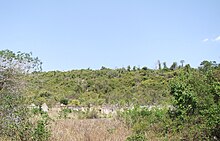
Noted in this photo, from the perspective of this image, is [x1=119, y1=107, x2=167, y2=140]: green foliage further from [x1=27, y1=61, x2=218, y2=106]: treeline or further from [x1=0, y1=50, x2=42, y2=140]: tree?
[x1=27, y1=61, x2=218, y2=106]: treeline

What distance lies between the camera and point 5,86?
28.3 ft

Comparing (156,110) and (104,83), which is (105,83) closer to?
(104,83)

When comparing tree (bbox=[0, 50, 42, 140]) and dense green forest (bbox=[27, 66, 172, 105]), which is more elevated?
dense green forest (bbox=[27, 66, 172, 105])

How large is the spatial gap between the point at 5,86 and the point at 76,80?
30594mm

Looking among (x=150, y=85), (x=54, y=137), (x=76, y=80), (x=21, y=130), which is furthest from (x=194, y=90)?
(x=76, y=80)

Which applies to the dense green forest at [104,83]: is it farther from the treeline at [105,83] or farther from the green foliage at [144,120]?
the green foliage at [144,120]

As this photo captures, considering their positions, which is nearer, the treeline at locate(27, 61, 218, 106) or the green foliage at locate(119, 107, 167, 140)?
the green foliage at locate(119, 107, 167, 140)

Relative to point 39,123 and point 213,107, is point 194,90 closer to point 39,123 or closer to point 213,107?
point 213,107

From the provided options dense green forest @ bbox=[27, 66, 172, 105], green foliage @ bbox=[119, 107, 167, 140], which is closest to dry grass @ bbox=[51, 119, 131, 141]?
green foliage @ bbox=[119, 107, 167, 140]

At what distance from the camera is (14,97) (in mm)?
8422

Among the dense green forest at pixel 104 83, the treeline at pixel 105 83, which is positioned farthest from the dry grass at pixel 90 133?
the dense green forest at pixel 104 83

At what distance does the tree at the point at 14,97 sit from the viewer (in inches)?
317

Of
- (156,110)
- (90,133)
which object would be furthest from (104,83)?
(90,133)

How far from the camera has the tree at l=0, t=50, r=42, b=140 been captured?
805 cm
